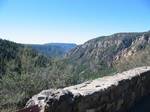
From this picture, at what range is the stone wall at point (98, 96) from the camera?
5.71m

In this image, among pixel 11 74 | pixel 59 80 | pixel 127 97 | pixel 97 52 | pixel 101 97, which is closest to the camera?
pixel 101 97

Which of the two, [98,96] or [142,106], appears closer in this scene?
[98,96]

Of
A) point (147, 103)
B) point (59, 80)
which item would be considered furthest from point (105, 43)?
point (147, 103)

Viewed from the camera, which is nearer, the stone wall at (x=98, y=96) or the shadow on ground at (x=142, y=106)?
the stone wall at (x=98, y=96)

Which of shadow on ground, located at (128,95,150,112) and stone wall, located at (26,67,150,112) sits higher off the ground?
stone wall, located at (26,67,150,112)

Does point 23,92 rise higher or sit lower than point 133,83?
lower

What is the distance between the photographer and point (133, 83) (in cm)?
936

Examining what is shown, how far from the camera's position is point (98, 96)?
7.08m

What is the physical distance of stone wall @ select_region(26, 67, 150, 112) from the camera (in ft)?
18.7

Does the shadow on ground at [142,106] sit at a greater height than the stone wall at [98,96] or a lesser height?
lesser

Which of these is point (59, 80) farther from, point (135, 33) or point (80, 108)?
point (135, 33)

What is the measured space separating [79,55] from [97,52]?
39.9 feet

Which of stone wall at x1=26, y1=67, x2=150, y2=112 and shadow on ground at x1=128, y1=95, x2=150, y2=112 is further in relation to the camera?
shadow on ground at x1=128, y1=95, x2=150, y2=112

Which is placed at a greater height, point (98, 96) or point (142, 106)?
point (98, 96)
